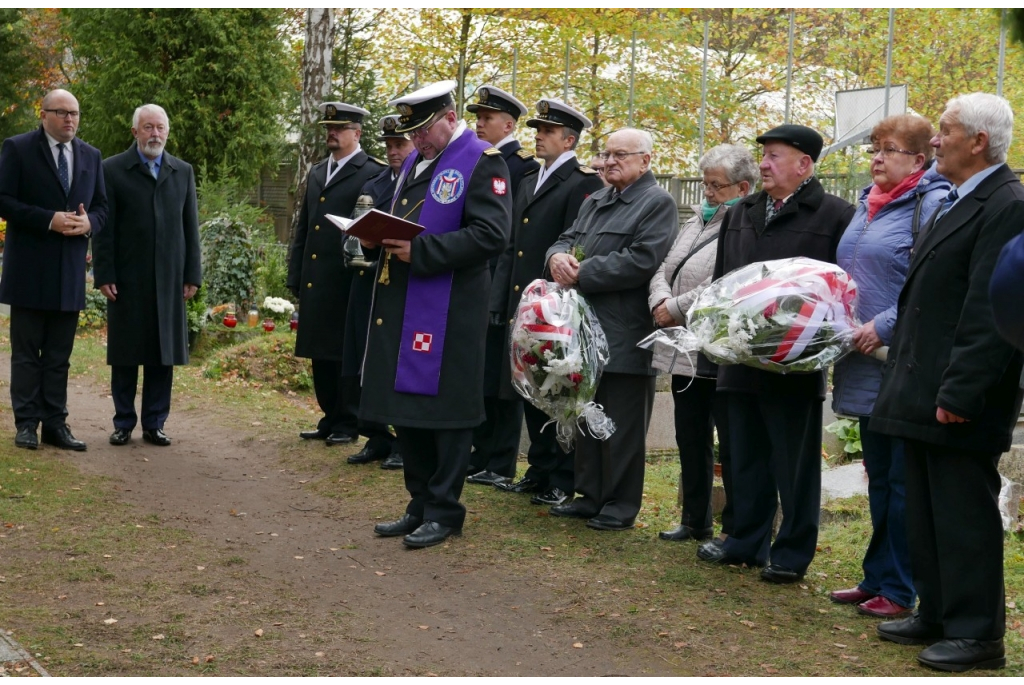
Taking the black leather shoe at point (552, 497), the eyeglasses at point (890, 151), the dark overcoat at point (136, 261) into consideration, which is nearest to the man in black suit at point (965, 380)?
the eyeglasses at point (890, 151)

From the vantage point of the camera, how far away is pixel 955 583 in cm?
413

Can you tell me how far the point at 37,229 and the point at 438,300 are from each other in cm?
325

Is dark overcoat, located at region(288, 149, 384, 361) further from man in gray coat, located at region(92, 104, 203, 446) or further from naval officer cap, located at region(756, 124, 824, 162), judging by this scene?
naval officer cap, located at region(756, 124, 824, 162)

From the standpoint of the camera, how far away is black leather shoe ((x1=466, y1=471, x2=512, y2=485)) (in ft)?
23.6

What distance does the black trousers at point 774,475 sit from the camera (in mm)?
5156

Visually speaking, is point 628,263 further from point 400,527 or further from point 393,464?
point 393,464

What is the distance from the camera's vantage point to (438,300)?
5.68m

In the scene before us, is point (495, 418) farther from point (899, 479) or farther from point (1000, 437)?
point (1000, 437)

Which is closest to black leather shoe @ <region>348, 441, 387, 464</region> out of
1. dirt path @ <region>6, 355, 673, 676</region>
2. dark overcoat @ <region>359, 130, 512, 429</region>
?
dirt path @ <region>6, 355, 673, 676</region>

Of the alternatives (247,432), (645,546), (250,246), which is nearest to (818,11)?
(250,246)

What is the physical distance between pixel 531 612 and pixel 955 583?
1.62m

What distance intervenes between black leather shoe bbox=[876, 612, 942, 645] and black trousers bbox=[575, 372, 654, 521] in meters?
1.91

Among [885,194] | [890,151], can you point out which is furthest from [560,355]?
[890,151]

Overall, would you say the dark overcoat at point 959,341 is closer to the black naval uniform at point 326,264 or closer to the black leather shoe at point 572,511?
the black leather shoe at point 572,511
